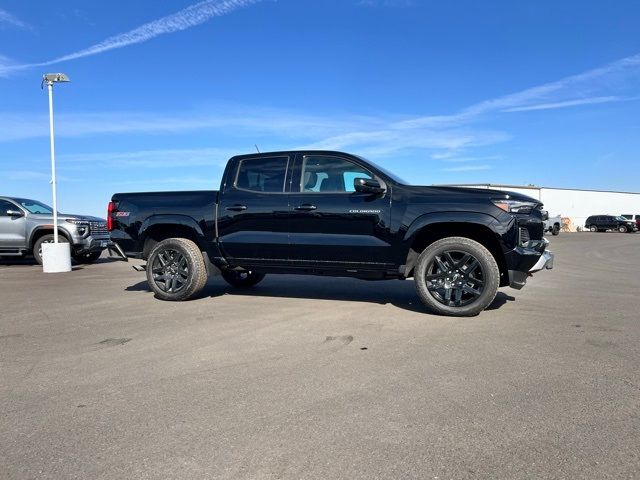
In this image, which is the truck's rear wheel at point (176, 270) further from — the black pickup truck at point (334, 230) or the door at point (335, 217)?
the door at point (335, 217)

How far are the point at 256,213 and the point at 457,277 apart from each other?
2751 millimetres

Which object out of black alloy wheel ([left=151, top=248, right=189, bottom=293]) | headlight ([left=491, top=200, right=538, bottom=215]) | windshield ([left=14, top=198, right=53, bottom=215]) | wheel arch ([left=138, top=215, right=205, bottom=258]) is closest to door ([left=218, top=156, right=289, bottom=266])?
wheel arch ([left=138, top=215, right=205, bottom=258])

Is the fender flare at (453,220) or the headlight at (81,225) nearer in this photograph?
the fender flare at (453,220)

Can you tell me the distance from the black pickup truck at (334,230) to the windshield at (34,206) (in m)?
6.85

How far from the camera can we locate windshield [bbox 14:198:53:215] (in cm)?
1281

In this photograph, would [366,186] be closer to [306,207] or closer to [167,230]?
[306,207]

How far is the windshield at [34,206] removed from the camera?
12812mm

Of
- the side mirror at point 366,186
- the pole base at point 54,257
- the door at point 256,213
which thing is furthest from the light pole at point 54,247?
the side mirror at point 366,186

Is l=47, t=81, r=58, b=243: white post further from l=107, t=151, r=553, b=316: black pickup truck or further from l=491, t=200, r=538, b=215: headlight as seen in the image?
l=491, t=200, r=538, b=215: headlight

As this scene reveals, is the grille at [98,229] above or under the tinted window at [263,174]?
under

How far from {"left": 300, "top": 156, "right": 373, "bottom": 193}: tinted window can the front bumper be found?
2054 millimetres

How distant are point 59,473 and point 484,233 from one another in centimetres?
502

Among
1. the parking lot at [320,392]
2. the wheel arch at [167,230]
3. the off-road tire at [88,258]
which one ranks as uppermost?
the wheel arch at [167,230]

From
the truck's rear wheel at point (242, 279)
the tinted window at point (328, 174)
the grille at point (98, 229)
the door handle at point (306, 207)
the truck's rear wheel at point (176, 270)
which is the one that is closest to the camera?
the door handle at point (306, 207)
